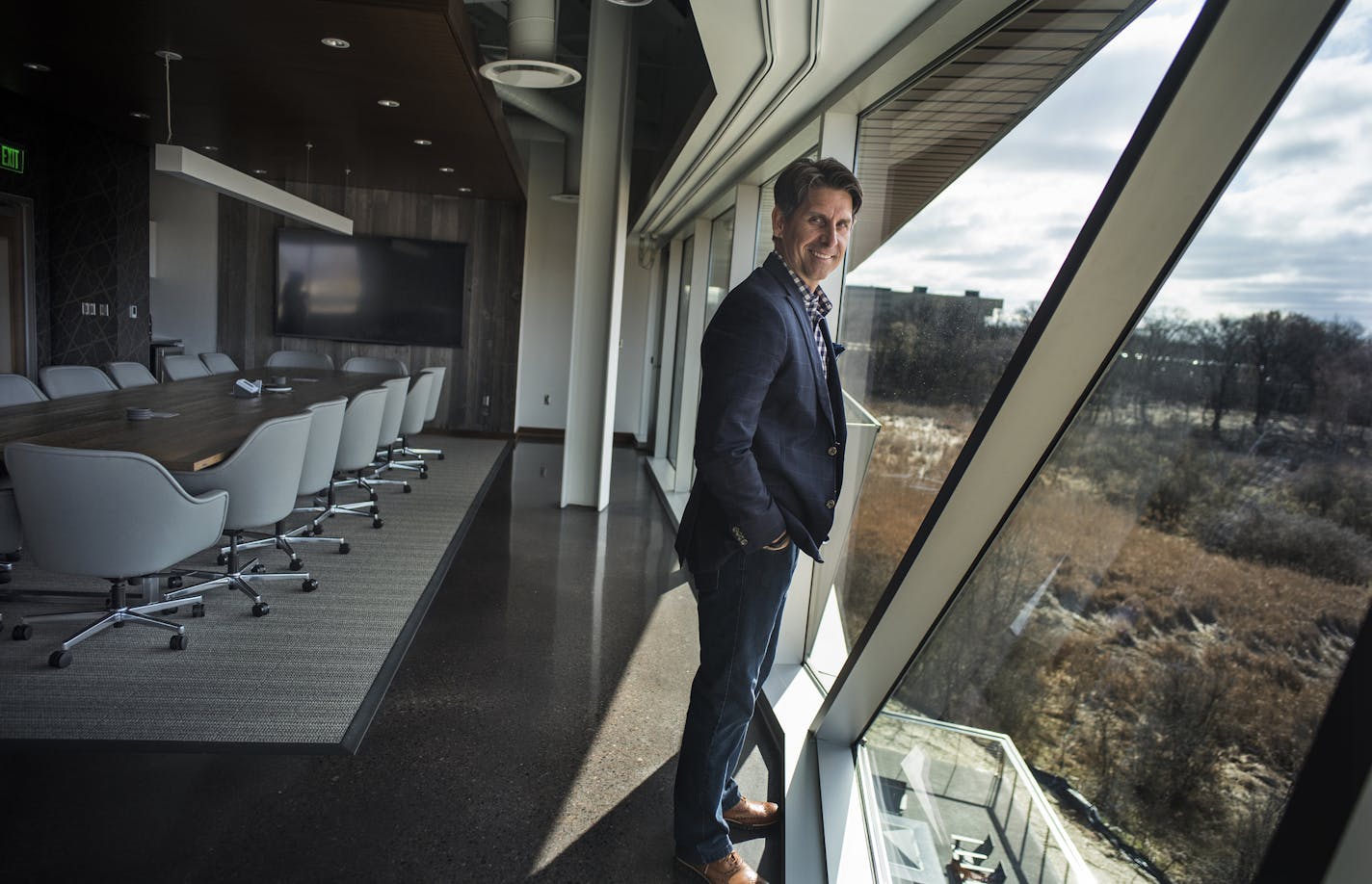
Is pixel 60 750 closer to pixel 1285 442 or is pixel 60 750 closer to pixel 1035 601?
pixel 1035 601

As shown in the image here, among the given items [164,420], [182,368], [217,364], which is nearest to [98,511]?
[164,420]

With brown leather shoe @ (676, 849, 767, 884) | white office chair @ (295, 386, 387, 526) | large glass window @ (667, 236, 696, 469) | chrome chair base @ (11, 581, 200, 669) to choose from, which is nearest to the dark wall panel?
white office chair @ (295, 386, 387, 526)

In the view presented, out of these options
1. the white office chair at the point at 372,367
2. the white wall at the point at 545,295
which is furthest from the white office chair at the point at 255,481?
the white wall at the point at 545,295

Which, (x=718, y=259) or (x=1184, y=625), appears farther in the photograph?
(x=718, y=259)

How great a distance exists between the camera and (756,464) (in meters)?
2.00

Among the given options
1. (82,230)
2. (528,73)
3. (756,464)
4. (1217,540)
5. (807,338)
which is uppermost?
(528,73)

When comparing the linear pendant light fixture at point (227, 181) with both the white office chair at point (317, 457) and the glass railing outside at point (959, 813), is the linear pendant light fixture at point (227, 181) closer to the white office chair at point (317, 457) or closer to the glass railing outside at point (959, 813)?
the white office chair at point (317, 457)

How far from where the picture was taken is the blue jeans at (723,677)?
2092 millimetres

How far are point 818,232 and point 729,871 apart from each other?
159cm

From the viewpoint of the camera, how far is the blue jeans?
209 centimetres

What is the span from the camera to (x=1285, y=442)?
0.87 m

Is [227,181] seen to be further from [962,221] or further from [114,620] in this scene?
[962,221]

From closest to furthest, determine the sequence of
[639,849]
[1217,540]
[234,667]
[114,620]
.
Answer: [1217,540] < [639,849] < [234,667] < [114,620]

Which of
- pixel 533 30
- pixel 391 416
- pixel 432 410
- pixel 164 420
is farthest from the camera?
pixel 432 410
